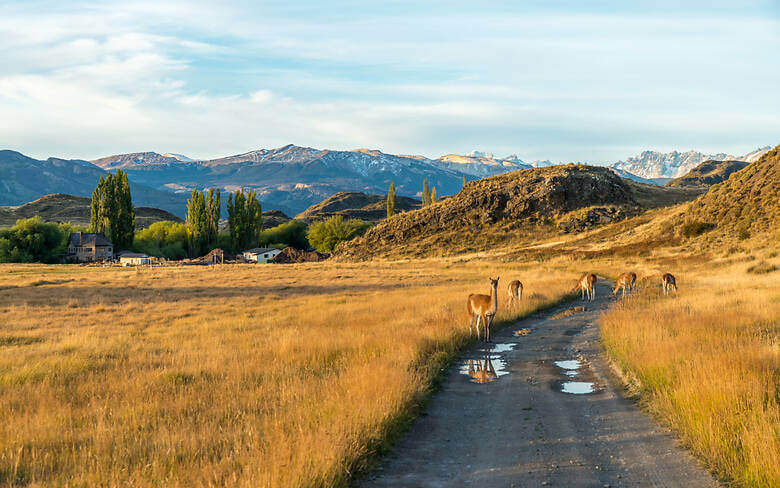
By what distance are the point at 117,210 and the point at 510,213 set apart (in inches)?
3122

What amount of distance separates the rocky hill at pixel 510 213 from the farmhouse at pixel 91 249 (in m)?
50.4

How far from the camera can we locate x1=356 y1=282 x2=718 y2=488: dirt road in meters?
6.79

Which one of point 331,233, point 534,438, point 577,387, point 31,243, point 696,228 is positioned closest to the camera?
point 534,438

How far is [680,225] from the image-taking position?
228ft

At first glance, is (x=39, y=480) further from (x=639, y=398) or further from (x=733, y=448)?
(x=639, y=398)

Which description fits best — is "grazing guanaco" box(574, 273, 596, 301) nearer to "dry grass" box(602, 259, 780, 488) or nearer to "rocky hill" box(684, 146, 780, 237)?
"dry grass" box(602, 259, 780, 488)

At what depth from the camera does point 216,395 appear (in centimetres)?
1043

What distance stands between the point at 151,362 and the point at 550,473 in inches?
443

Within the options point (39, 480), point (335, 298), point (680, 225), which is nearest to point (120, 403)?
point (39, 480)

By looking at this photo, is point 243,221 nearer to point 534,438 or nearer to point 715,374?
point 534,438

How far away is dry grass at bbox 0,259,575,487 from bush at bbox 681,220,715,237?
165ft

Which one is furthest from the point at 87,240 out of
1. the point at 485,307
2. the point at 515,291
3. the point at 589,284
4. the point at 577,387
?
the point at 577,387

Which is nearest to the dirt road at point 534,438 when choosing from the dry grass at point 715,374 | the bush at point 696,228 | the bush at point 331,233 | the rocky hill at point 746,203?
the dry grass at point 715,374

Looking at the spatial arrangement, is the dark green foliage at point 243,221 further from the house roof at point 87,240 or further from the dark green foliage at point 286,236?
the house roof at point 87,240
